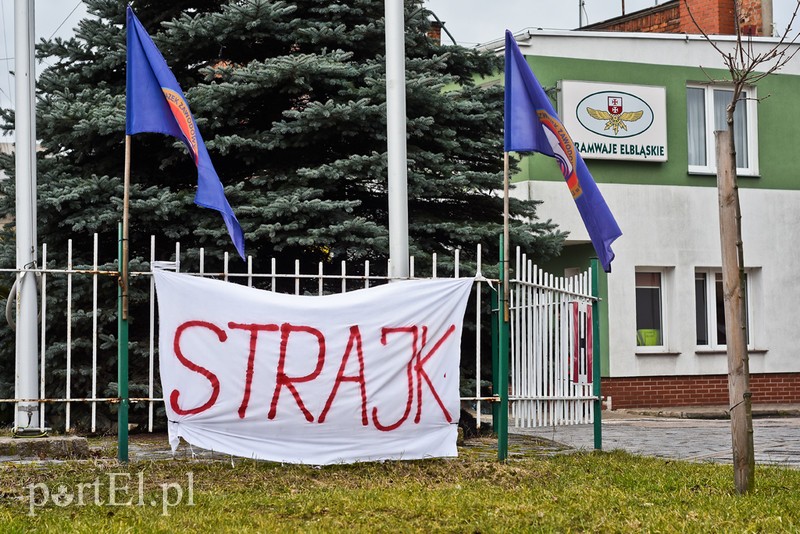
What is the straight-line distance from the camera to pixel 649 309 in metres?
22.8

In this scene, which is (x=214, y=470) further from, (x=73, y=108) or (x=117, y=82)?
(x=117, y=82)

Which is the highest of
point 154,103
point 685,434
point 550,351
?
point 154,103

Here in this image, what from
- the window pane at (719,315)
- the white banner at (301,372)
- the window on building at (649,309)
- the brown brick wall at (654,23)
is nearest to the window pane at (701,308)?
the window pane at (719,315)

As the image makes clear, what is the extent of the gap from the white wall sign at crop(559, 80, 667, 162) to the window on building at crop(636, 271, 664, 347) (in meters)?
2.34

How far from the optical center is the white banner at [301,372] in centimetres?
919

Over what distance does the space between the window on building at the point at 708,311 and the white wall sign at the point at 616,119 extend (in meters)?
2.62

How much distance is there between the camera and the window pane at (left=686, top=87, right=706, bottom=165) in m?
23.2

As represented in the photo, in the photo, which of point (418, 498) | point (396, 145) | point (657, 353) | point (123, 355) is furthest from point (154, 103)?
point (657, 353)

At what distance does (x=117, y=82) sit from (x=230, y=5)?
1.75 meters

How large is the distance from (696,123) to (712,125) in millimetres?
323

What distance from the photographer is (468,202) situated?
13.7 meters

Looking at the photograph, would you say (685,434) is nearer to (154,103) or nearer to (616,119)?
(616,119)

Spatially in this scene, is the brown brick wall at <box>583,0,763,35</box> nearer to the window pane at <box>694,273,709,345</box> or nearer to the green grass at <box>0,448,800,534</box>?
the window pane at <box>694,273,709,345</box>

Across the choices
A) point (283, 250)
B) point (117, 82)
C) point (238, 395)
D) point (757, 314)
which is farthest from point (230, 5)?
point (757, 314)
